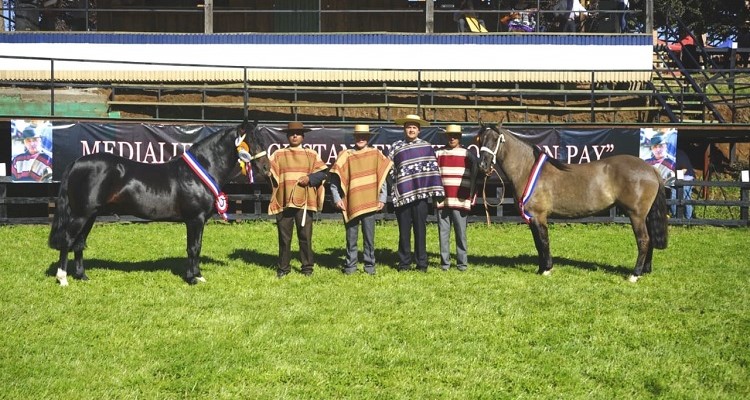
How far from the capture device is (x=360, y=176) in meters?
11.2

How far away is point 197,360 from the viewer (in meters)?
7.19

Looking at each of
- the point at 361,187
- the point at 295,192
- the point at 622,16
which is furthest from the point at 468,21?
the point at 295,192

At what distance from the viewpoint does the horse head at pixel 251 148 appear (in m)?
10.6

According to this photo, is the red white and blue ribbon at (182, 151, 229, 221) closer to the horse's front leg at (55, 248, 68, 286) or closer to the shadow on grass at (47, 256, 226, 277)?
the shadow on grass at (47, 256, 226, 277)

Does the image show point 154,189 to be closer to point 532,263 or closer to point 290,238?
point 290,238

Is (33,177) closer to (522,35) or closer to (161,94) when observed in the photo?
(161,94)

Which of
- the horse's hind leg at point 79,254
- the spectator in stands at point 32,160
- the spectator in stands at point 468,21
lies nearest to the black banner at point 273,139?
the spectator in stands at point 32,160

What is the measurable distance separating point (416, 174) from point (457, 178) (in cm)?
66

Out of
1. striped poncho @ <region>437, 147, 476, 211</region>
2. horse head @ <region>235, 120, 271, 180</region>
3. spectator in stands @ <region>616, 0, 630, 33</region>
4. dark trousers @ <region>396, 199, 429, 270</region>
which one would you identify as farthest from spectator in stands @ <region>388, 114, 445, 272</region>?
spectator in stands @ <region>616, 0, 630, 33</region>

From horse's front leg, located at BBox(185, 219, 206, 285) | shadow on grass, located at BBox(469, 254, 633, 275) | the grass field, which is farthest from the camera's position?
shadow on grass, located at BBox(469, 254, 633, 275)

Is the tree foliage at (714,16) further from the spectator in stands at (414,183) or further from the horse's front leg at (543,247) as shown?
the spectator in stands at (414,183)

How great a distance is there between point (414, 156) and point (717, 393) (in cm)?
551

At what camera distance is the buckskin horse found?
11.2 metres

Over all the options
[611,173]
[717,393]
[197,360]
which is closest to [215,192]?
[197,360]
